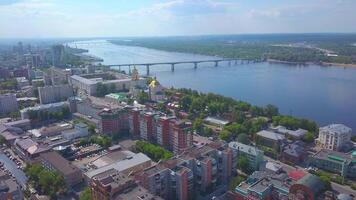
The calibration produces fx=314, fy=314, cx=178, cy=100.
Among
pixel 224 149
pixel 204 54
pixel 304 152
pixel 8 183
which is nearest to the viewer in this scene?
pixel 8 183

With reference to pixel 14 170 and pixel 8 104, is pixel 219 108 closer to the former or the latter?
pixel 14 170

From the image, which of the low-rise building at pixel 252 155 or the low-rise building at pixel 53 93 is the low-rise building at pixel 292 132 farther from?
the low-rise building at pixel 53 93

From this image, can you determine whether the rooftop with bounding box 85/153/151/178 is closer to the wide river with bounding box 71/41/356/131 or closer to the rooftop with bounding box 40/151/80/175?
the rooftop with bounding box 40/151/80/175

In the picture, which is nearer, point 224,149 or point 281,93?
point 224,149

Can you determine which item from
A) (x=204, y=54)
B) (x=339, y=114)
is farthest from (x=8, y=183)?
(x=204, y=54)

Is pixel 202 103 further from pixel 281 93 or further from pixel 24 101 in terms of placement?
pixel 24 101

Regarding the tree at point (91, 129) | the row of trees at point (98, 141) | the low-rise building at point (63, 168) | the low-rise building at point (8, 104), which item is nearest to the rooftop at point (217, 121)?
the row of trees at point (98, 141)

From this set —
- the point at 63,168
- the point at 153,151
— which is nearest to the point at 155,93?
the point at 153,151
